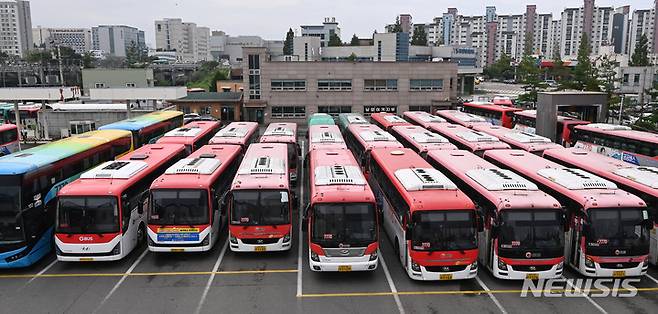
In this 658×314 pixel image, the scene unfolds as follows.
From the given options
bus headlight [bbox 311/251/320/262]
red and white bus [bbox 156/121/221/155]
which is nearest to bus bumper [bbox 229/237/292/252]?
bus headlight [bbox 311/251/320/262]

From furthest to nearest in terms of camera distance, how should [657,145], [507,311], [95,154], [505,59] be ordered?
[505,59] → [657,145] → [95,154] → [507,311]

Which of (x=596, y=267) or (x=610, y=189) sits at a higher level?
(x=610, y=189)

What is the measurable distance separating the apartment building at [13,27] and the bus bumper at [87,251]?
679 ft

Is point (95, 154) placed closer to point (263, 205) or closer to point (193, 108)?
point (263, 205)

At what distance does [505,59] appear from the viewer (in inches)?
4609

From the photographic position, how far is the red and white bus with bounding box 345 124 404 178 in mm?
23000

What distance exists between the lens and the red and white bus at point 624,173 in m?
14.2

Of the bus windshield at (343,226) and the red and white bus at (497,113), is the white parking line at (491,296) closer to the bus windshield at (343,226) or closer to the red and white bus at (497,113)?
the bus windshield at (343,226)

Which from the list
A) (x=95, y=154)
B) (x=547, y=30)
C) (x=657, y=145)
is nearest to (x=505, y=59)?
(x=547, y=30)

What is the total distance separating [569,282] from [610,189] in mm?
2734

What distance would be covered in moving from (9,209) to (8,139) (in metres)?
19.2

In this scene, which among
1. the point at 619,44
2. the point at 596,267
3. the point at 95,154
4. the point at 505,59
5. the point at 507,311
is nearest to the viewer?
the point at 507,311

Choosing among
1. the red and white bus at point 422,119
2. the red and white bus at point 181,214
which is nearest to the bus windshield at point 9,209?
the red and white bus at point 181,214

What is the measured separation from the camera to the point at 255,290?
13.4 m
